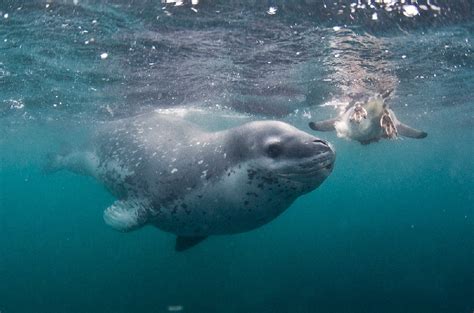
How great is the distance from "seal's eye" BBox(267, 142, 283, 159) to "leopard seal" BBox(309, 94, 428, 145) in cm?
110

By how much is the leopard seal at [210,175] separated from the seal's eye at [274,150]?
13mm

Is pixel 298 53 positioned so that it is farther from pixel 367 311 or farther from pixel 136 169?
pixel 367 311

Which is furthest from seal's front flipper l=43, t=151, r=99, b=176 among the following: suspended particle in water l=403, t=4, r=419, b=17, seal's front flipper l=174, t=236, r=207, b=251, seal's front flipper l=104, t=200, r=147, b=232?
suspended particle in water l=403, t=4, r=419, b=17

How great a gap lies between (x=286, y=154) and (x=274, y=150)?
27 cm

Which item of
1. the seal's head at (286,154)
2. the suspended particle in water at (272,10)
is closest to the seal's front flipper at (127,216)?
the seal's head at (286,154)

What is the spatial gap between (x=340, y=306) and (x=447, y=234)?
17.5 meters

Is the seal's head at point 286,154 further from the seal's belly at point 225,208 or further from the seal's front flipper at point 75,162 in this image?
the seal's front flipper at point 75,162

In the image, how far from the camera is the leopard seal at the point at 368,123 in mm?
5895

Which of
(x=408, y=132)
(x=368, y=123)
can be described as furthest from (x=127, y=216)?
(x=408, y=132)

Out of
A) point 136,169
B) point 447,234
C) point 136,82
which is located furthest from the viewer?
point 447,234

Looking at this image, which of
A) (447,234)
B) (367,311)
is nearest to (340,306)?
(367,311)

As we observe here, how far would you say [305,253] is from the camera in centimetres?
2039

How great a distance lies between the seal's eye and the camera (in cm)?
498

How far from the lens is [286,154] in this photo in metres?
4.84
